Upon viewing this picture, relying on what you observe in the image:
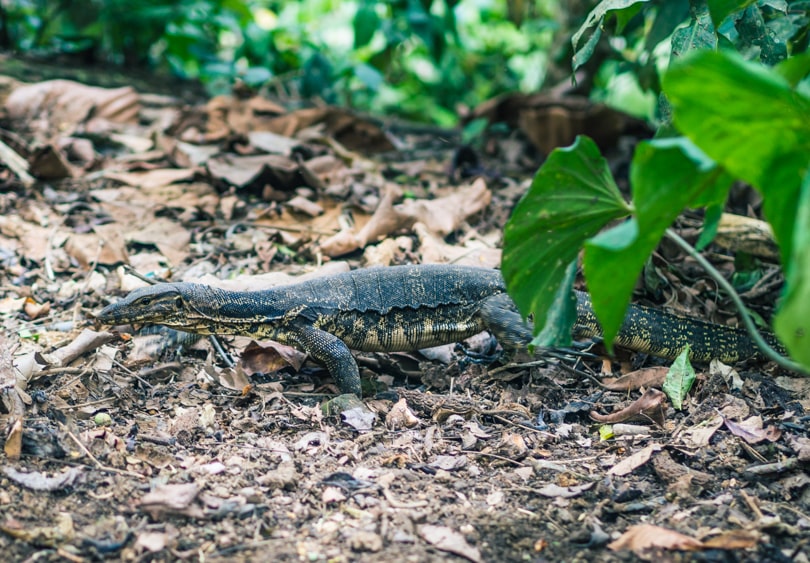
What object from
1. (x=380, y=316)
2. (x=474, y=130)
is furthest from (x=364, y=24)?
(x=380, y=316)

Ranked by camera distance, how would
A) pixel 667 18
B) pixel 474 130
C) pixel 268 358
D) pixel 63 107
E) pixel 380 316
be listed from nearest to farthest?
1. pixel 268 358
2. pixel 380 316
3. pixel 667 18
4. pixel 63 107
5. pixel 474 130

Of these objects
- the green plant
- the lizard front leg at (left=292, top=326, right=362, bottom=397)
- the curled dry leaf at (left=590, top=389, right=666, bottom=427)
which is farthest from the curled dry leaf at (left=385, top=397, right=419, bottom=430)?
the green plant

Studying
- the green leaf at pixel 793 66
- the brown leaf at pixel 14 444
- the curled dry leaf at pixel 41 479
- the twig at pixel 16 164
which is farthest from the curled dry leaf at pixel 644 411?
the twig at pixel 16 164

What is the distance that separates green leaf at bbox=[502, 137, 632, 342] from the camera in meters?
2.77

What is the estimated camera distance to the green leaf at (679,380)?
4.28 metres

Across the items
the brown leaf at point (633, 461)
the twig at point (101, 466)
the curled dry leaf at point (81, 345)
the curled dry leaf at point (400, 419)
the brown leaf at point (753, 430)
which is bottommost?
the curled dry leaf at point (81, 345)

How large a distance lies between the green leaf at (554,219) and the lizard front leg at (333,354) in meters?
1.68

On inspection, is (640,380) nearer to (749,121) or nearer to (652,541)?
(652,541)

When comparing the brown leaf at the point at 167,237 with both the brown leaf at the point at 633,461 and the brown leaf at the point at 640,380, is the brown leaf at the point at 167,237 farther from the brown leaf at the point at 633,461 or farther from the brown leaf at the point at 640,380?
the brown leaf at the point at 633,461

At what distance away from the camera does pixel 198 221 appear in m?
6.41

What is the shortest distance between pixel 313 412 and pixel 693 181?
2505 mm

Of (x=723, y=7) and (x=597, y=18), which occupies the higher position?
(x=723, y=7)

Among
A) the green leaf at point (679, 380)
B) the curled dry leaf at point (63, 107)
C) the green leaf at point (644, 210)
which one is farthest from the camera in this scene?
the curled dry leaf at point (63, 107)

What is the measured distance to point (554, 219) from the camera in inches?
115
